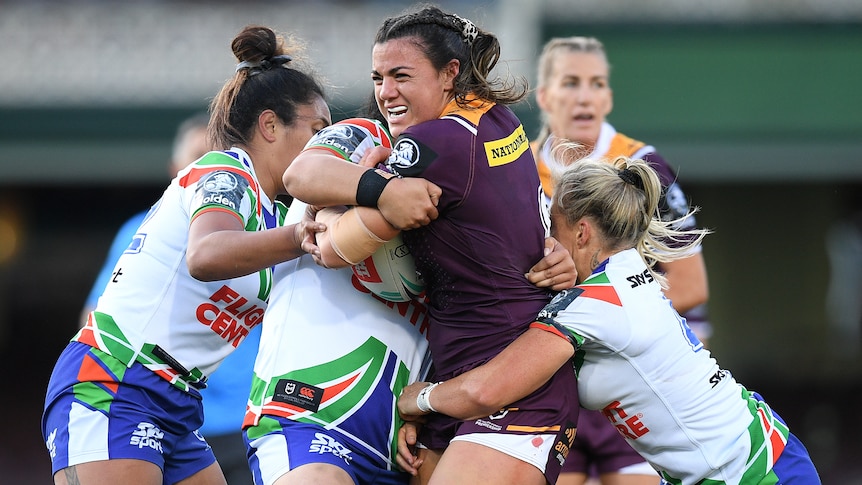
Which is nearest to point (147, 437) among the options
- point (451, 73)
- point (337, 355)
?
point (337, 355)

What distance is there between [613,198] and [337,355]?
3.35ft

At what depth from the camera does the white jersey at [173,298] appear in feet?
12.3

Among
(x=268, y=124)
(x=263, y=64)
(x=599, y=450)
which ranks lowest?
(x=599, y=450)

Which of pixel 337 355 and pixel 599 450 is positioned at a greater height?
pixel 337 355

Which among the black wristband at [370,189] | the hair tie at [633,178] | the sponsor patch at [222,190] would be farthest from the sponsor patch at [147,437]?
the hair tie at [633,178]

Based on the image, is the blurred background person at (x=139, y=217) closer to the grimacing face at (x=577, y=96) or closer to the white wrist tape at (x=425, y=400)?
the grimacing face at (x=577, y=96)

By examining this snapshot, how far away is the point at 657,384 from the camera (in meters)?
3.38

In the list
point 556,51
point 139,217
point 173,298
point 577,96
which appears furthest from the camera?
point 139,217

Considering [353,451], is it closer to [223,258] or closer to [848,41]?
[223,258]

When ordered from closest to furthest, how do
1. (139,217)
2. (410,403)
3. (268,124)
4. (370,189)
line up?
(370,189)
(410,403)
(268,124)
(139,217)

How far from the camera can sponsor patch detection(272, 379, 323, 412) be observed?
11.5 feet

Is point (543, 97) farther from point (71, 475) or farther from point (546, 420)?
point (71, 475)

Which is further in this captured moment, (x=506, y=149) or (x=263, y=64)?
(x=263, y=64)

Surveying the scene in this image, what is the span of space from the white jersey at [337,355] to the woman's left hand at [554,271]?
499mm
